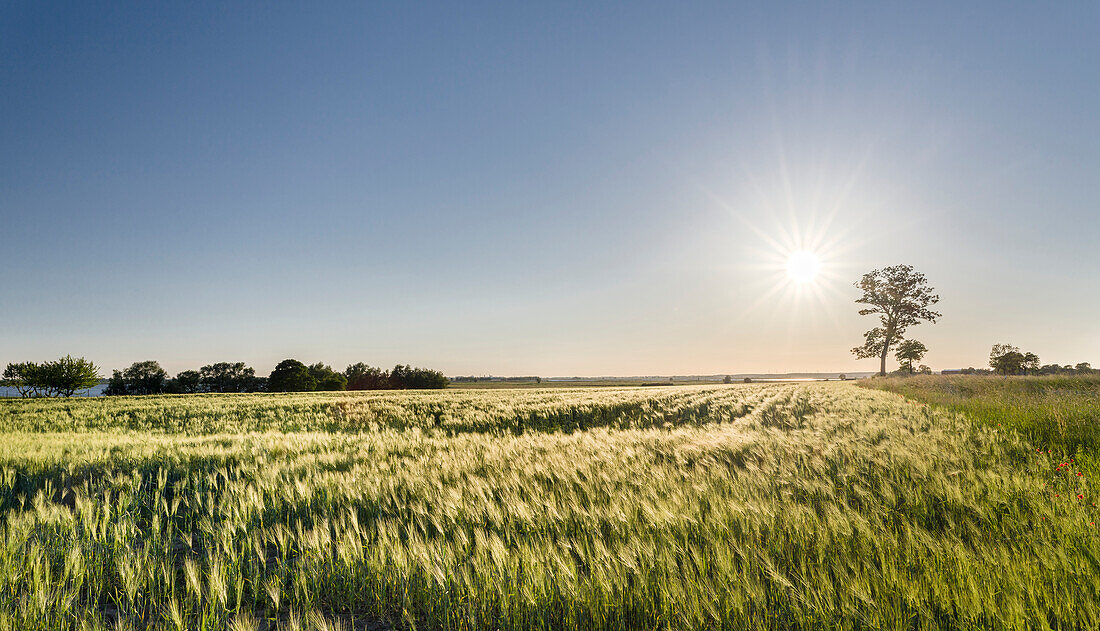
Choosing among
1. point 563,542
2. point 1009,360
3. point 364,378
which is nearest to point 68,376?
point 364,378

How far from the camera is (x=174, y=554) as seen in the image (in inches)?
149

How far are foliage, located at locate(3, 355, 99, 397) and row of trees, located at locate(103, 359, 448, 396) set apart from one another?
1046 cm

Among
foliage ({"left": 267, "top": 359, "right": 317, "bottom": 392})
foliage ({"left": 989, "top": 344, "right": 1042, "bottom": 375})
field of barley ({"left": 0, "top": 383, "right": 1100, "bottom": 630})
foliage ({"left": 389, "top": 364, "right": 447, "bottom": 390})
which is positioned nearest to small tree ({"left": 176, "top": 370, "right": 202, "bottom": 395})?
foliage ({"left": 267, "top": 359, "right": 317, "bottom": 392})

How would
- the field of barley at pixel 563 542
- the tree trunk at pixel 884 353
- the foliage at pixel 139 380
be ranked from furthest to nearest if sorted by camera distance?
the foliage at pixel 139 380, the tree trunk at pixel 884 353, the field of barley at pixel 563 542

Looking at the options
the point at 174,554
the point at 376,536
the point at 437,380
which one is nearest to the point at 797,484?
the point at 376,536

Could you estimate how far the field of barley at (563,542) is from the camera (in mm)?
2396

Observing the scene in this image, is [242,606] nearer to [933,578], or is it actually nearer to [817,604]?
[817,604]

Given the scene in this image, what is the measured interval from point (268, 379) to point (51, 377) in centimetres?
2762

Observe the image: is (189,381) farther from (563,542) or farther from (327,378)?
(563,542)

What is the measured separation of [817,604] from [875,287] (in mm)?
72177

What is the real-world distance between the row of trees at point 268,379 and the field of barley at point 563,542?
277 ft

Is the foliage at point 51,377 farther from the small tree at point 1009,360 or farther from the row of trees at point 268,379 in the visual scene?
the small tree at point 1009,360

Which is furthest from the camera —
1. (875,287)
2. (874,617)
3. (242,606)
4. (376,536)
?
(875,287)

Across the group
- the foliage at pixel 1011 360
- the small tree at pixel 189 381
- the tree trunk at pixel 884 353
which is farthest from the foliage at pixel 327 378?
the foliage at pixel 1011 360
